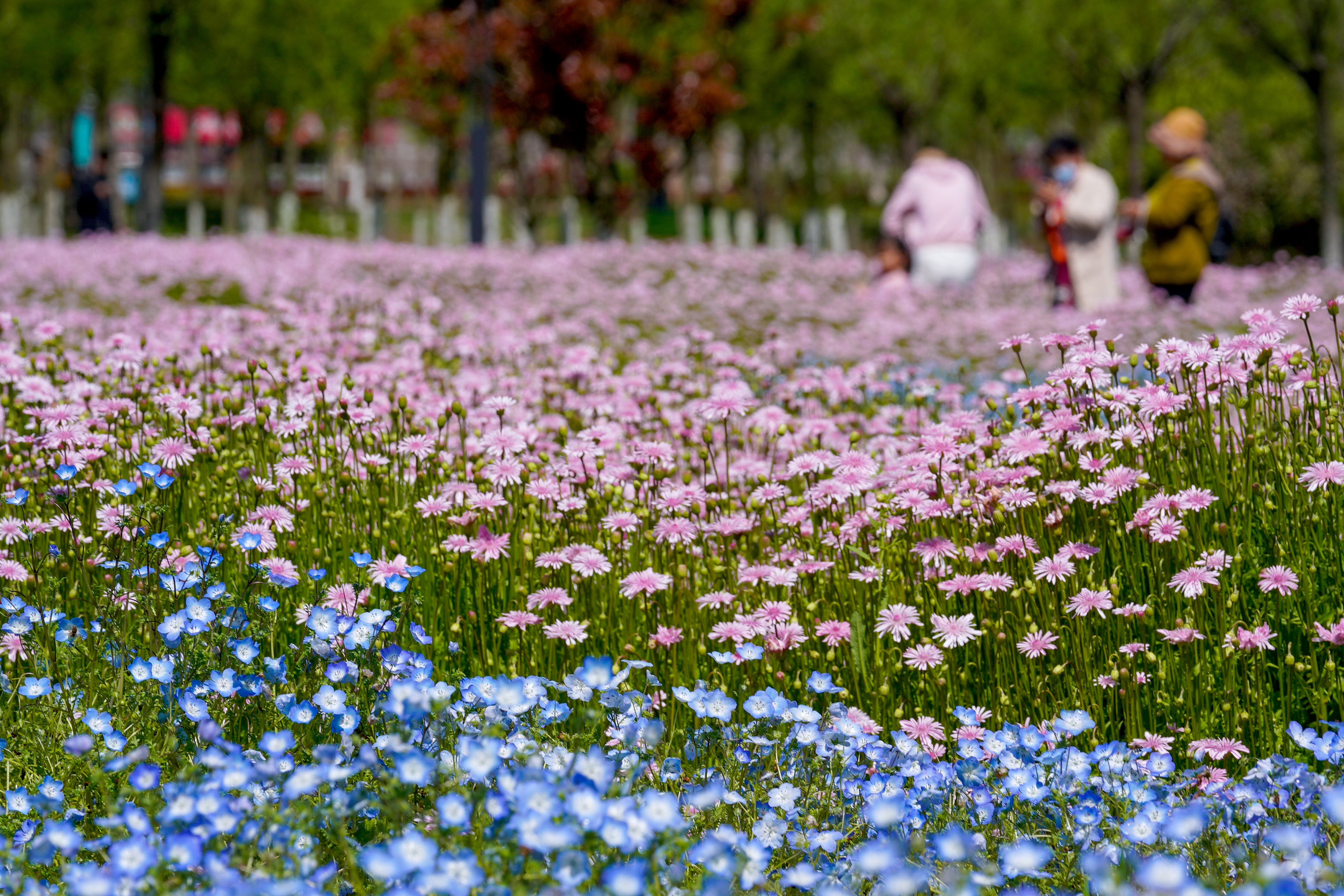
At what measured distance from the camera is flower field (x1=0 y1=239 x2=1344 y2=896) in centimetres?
247

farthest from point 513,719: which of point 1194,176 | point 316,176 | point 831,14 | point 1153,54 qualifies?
point 316,176

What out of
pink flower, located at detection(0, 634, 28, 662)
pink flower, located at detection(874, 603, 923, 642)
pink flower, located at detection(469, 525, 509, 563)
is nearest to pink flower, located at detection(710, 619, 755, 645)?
pink flower, located at detection(874, 603, 923, 642)

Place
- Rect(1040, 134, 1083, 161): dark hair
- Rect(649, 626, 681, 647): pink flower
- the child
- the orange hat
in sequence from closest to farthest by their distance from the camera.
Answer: Rect(649, 626, 681, 647): pink flower → the orange hat → Rect(1040, 134, 1083, 161): dark hair → the child

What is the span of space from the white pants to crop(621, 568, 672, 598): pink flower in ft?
36.9

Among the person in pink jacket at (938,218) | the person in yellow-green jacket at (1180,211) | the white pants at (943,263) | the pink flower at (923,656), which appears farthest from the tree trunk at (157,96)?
the pink flower at (923,656)

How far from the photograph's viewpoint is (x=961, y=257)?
1465 centimetres

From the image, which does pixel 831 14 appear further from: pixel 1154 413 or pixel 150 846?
pixel 150 846

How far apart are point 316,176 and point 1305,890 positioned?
82025 mm

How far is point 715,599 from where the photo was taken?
3.68 metres

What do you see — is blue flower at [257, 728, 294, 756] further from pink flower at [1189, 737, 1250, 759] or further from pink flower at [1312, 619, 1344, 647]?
pink flower at [1312, 619, 1344, 647]

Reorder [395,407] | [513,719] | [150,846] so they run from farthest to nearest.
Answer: [395,407] < [513,719] < [150,846]

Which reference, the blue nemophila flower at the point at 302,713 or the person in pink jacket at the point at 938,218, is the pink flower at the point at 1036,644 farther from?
the person in pink jacket at the point at 938,218

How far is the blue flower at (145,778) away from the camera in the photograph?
2377 millimetres

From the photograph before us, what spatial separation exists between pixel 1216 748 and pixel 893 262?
40.3 ft
